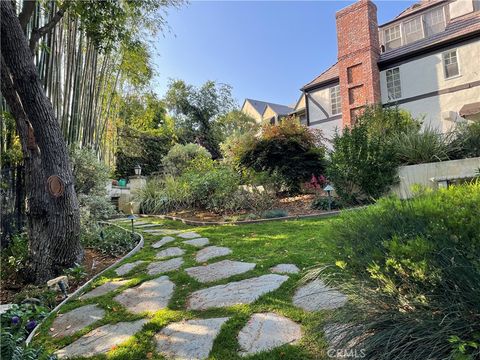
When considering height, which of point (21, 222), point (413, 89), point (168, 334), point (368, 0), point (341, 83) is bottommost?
point (168, 334)

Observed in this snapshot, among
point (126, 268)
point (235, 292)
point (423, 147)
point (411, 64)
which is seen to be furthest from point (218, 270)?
point (411, 64)

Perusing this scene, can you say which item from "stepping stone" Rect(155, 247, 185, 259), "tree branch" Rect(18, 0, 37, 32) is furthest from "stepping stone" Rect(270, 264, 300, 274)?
"tree branch" Rect(18, 0, 37, 32)

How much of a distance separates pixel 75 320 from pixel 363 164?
5186 millimetres

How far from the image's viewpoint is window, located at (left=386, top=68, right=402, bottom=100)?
12.1 meters

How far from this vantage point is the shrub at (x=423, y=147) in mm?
5789

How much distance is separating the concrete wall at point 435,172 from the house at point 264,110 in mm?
16882

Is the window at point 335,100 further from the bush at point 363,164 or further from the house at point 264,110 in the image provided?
the house at point 264,110

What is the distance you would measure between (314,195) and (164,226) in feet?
11.7

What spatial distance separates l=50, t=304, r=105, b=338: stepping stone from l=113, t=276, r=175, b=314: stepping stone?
192 millimetres

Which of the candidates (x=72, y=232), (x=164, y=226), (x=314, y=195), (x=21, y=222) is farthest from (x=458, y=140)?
(x=21, y=222)

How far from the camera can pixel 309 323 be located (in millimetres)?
1732

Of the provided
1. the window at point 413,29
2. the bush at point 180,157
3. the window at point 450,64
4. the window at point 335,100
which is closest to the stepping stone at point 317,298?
the bush at point 180,157

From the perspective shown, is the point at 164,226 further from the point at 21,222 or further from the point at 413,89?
the point at 413,89

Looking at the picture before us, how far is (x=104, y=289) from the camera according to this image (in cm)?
283
